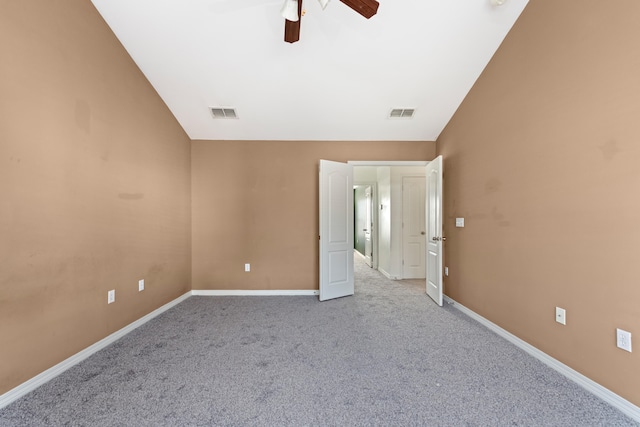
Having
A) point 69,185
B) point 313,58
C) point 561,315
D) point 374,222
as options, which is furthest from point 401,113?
point 69,185

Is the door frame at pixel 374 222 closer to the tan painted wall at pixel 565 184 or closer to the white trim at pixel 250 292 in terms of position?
the white trim at pixel 250 292

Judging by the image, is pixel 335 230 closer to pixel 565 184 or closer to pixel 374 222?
pixel 374 222

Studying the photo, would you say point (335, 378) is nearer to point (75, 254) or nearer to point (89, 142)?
point (75, 254)

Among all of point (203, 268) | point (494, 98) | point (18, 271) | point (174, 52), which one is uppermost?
point (174, 52)

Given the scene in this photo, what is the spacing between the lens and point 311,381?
1.92 metres

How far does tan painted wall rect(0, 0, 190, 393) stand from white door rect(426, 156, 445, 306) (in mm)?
3713

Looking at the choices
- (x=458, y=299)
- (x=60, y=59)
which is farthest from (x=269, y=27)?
(x=458, y=299)

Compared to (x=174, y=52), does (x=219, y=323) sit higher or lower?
lower

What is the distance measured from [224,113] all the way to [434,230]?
3.45 metres

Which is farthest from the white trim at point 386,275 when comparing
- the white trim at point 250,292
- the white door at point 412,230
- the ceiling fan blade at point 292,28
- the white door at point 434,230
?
the ceiling fan blade at point 292,28

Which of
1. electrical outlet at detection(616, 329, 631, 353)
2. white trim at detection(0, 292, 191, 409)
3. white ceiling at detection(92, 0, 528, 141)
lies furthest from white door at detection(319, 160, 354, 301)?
electrical outlet at detection(616, 329, 631, 353)

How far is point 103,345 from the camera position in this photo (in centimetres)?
243

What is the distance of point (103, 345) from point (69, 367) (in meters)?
0.35

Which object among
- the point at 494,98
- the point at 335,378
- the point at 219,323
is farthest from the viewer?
the point at 219,323
